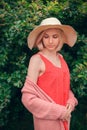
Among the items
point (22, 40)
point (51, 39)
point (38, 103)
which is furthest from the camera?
point (22, 40)

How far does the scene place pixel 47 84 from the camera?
3.91 m

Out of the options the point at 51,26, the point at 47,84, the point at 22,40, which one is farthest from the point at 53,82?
the point at 22,40

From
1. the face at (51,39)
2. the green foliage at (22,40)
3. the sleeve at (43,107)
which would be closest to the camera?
the sleeve at (43,107)

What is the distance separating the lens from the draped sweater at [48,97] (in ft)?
12.7

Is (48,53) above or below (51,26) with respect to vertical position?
below

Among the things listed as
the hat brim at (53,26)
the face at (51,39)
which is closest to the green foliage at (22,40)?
the hat brim at (53,26)

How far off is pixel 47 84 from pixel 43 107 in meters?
0.22

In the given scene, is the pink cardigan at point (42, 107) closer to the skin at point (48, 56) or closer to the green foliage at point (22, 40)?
the skin at point (48, 56)

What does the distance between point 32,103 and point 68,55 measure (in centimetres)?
141

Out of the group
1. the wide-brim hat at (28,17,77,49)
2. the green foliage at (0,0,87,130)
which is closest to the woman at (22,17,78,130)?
the wide-brim hat at (28,17,77,49)

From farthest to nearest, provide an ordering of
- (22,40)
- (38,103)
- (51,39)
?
(22,40)
(51,39)
(38,103)

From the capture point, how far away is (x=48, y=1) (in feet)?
16.1

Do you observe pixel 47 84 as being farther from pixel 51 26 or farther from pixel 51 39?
pixel 51 26

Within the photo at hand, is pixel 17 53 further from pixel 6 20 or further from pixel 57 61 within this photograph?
pixel 57 61
